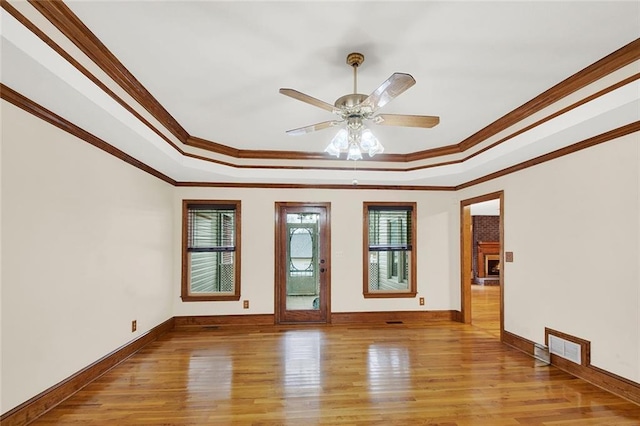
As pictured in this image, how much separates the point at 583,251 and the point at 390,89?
2.77 meters

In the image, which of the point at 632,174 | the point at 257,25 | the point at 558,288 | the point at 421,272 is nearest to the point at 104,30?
the point at 257,25

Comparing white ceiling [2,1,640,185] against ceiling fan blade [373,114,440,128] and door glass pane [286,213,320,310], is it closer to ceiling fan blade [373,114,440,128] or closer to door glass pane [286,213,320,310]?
ceiling fan blade [373,114,440,128]

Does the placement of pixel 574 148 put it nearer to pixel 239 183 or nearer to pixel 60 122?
pixel 239 183

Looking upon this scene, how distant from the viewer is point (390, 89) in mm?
2100

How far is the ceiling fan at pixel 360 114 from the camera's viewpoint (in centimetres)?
220

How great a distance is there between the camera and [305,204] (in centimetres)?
563

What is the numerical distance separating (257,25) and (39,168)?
199 cm

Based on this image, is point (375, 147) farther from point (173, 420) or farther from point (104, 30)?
point (173, 420)

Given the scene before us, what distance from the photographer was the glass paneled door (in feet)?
18.3

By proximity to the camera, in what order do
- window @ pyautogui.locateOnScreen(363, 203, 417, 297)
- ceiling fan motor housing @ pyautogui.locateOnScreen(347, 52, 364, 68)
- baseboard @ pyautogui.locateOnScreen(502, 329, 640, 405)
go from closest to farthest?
ceiling fan motor housing @ pyautogui.locateOnScreen(347, 52, 364, 68)
baseboard @ pyautogui.locateOnScreen(502, 329, 640, 405)
window @ pyautogui.locateOnScreen(363, 203, 417, 297)

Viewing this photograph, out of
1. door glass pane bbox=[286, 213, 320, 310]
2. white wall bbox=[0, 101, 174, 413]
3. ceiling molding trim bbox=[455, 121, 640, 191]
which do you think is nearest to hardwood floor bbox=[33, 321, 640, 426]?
white wall bbox=[0, 101, 174, 413]

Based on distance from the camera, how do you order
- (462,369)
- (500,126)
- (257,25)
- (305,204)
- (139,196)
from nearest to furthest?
(257,25), (462,369), (500,126), (139,196), (305,204)

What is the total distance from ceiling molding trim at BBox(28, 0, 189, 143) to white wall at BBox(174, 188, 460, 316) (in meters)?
2.31

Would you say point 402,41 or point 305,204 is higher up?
point 402,41
